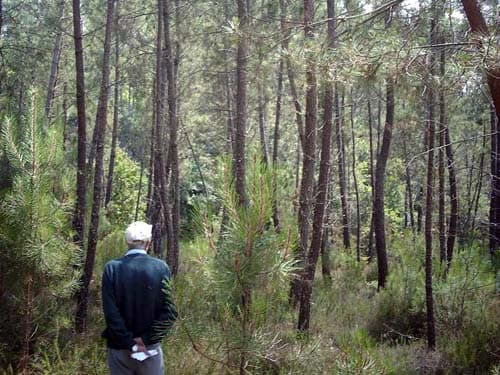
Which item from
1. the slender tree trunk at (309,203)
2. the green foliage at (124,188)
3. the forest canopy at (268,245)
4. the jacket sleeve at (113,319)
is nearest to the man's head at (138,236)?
the jacket sleeve at (113,319)

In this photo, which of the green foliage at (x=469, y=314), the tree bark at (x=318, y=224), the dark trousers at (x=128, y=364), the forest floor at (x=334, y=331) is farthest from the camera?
the tree bark at (x=318, y=224)

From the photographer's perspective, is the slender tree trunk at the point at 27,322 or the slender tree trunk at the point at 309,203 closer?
the slender tree trunk at the point at 27,322

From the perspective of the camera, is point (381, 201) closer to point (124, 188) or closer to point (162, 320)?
point (162, 320)

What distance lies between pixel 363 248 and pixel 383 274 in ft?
31.6

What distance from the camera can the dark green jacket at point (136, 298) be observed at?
3.62 m

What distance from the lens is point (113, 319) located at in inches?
140

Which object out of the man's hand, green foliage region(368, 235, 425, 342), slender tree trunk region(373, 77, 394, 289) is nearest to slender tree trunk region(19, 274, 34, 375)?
the man's hand

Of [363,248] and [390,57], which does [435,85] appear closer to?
[390,57]

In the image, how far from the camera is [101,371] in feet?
16.5

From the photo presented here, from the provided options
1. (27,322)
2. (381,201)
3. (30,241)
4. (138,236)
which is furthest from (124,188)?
(138,236)

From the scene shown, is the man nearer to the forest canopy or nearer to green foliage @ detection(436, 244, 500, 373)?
the forest canopy

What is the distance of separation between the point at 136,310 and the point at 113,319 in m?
0.17

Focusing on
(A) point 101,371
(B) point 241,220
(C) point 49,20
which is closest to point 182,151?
(C) point 49,20

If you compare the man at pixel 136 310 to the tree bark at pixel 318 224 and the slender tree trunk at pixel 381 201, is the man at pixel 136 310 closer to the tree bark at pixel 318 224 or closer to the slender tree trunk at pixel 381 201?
the tree bark at pixel 318 224
